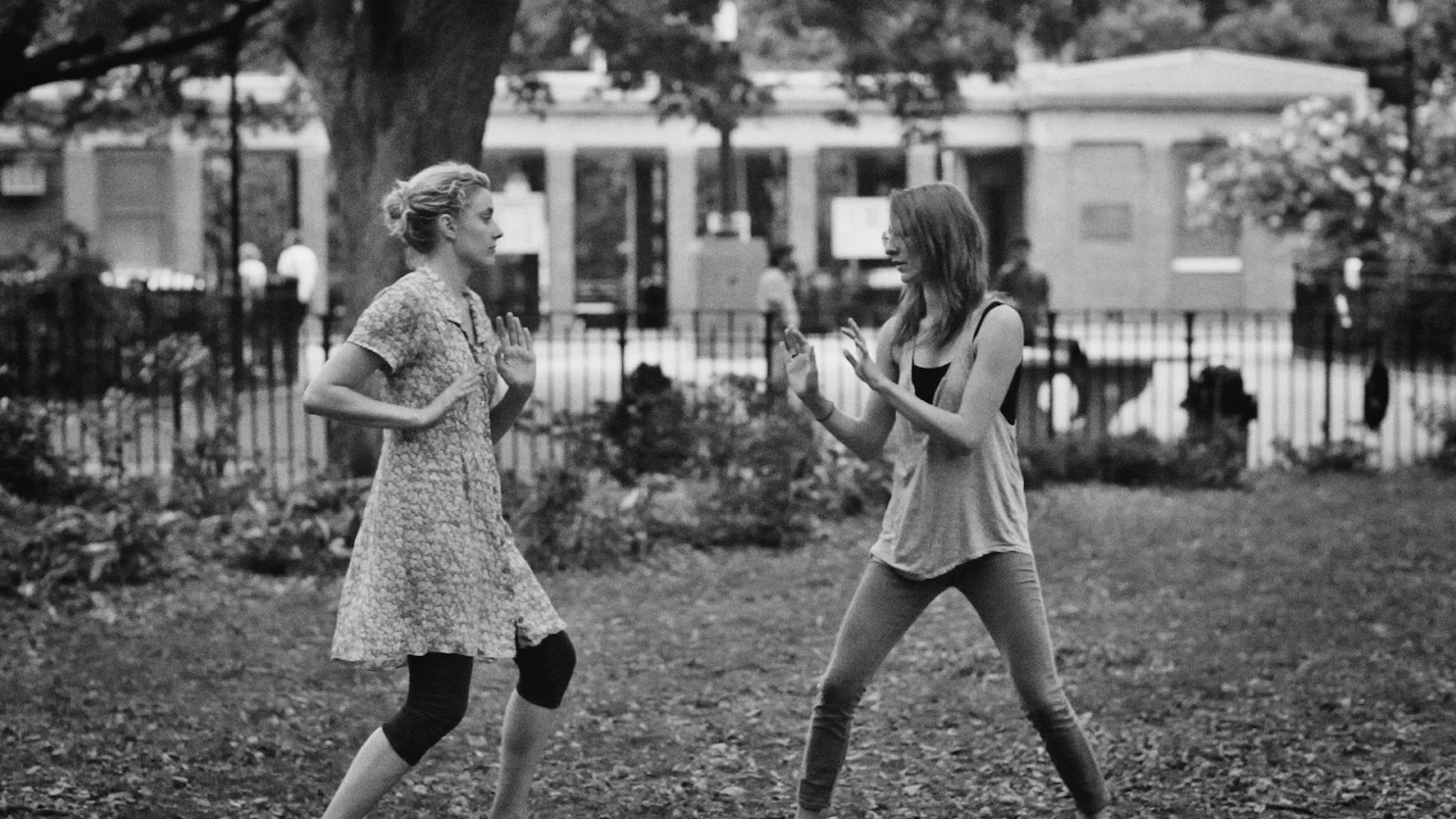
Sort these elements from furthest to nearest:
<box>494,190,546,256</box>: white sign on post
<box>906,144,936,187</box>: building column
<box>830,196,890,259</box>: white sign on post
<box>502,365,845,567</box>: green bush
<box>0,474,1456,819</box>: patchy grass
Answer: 1. <box>906,144,936,187</box>: building column
2. <box>830,196,890,259</box>: white sign on post
3. <box>494,190,546,256</box>: white sign on post
4. <box>502,365,845,567</box>: green bush
5. <box>0,474,1456,819</box>: patchy grass

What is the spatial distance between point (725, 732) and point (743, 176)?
40284 millimetres

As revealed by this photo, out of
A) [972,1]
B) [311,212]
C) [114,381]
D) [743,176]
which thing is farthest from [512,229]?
[114,381]

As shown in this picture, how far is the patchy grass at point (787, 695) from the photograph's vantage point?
650cm

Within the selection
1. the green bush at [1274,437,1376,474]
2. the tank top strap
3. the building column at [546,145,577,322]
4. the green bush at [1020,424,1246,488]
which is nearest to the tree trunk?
the green bush at [1020,424,1246,488]

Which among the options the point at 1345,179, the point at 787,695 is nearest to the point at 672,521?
the point at 787,695

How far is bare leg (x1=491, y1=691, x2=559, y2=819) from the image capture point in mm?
5176

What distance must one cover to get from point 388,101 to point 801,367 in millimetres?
8047

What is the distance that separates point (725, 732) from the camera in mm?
7484

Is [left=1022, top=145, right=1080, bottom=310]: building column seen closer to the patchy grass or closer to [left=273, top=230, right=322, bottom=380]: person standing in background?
[left=273, top=230, right=322, bottom=380]: person standing in background

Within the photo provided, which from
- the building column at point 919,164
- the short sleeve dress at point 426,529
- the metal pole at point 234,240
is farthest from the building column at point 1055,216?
the short sleeve dress at point 426,529

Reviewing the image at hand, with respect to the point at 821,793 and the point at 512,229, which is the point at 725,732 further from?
the point at 512,229

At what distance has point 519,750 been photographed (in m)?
5.22

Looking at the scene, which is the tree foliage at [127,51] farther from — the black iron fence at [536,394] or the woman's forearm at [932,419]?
the woman's forearm at [932,419]

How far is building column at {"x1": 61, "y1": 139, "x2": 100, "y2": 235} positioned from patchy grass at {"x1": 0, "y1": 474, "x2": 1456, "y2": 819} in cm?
3305
